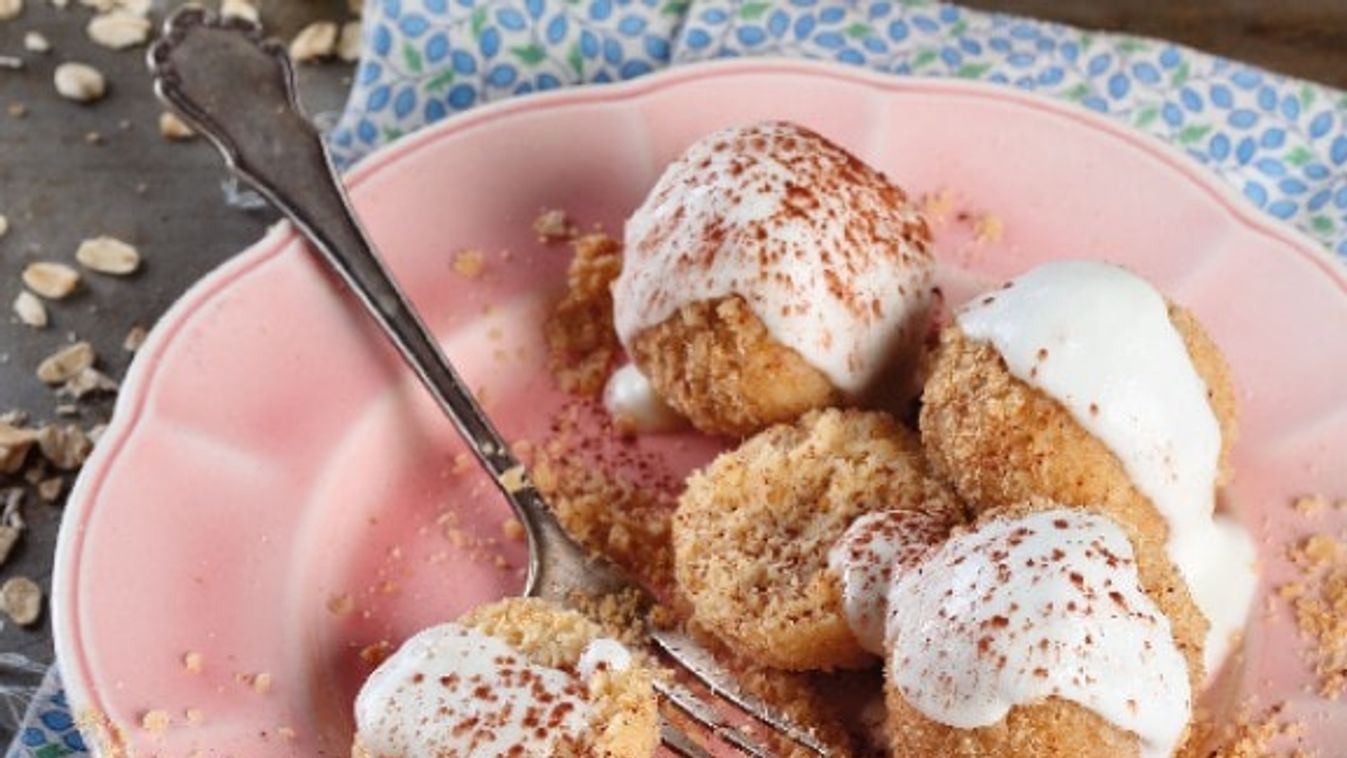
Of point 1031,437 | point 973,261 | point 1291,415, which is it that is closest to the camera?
point 1031,437

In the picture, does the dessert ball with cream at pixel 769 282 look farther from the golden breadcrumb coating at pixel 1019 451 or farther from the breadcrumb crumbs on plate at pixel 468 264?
the breadcrumb crumbs on plate at pixel 468 264

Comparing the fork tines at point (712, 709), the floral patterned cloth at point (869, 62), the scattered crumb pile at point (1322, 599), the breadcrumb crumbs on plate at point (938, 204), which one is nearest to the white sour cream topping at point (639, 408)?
the fork tines at point (712, 709)

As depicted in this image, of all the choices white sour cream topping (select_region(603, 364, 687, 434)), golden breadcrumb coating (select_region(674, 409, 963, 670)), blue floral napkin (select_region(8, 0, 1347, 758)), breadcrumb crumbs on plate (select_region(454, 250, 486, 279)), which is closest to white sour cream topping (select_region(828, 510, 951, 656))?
golden breadcrumb coating (select_region(674, 409, 963, 670))

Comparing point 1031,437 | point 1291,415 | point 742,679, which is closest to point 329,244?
point 742,679

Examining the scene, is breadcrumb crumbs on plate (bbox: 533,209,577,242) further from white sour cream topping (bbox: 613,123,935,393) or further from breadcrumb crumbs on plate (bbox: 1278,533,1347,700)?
breadcrumb crumbs on plate (bbox: 1278,533,1347,700)

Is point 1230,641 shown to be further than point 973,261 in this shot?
No

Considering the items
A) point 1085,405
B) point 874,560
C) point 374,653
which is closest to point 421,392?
point 374,653

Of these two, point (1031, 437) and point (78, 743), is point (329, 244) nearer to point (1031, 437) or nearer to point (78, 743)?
point (78, 743)
